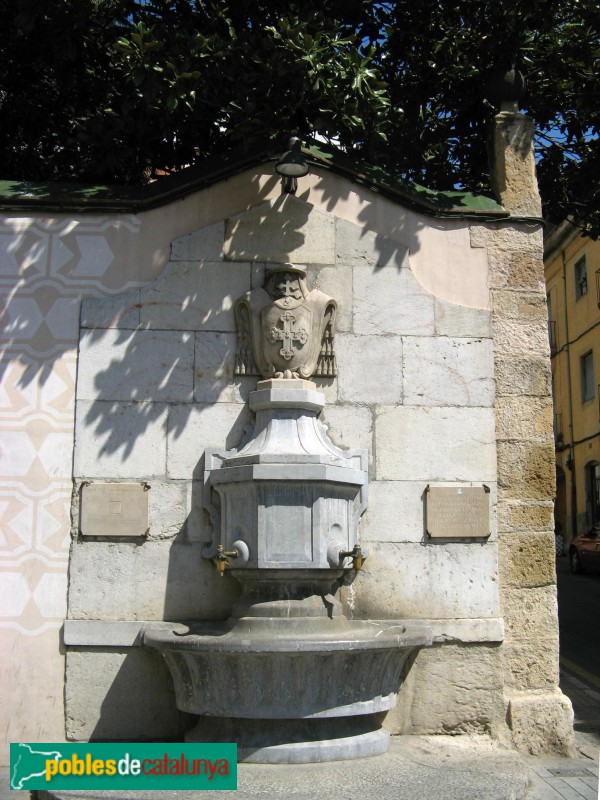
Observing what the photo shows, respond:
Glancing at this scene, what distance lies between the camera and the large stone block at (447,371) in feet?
21.9

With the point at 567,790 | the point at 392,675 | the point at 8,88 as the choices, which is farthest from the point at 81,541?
the point at 8,88

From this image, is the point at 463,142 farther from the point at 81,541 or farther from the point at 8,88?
the point at 81,541

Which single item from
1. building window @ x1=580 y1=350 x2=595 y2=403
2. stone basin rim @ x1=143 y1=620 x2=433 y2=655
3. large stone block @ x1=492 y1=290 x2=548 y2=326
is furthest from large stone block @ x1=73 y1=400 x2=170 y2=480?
building window @ x1=580 y1=350 x2=595 y2=403

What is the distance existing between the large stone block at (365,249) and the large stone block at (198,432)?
4.48 ft

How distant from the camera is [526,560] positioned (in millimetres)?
6531

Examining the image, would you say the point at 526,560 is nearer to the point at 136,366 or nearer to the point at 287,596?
the point at 287,596

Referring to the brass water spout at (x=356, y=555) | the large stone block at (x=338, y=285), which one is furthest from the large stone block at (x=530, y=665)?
the large stone block at (x=338, y=285)

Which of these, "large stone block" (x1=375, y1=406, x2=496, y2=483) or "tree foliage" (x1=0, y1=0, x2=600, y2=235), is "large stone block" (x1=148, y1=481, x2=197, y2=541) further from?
"tree foliage" (x1=0, y1=0, x2=600, y2=235)

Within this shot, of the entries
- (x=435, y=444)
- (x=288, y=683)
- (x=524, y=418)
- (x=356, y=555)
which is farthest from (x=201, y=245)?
(x=288, y=683)

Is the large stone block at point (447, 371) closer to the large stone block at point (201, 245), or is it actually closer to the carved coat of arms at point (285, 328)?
the carved coat of arms at point (285, 328)

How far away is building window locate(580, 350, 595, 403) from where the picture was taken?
86.4 ft

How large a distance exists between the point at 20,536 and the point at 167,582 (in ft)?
3.44

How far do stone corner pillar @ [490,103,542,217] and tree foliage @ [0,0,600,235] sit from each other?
2.79ft

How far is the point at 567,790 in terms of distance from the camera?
5598mm
